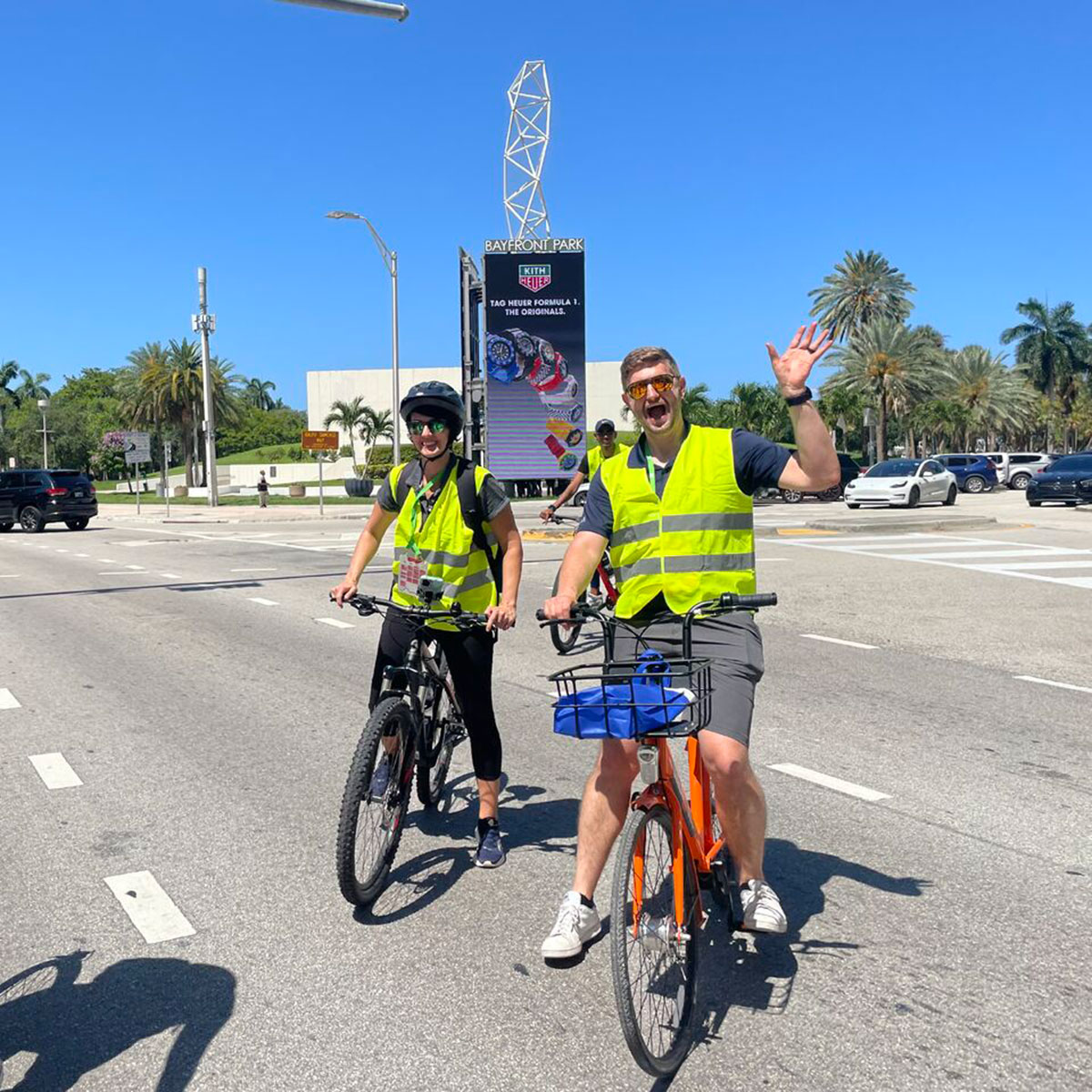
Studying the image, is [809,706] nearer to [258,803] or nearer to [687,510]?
[258,803]

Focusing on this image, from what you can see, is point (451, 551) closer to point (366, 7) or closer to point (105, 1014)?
point (105, 1014)

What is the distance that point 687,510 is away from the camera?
3562mm

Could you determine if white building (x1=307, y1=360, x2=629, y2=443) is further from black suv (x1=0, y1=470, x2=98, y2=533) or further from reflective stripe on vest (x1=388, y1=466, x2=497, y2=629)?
reflective stripe on vest (x1=388, y1=466, x2=497, y2=629)

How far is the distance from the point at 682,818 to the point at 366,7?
10.9m

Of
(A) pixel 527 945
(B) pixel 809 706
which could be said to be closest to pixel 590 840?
(A) pixel 527 945

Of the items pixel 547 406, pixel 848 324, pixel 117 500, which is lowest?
pixel 117 500

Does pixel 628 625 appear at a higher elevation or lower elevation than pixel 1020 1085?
higher

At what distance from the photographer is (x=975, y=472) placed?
46531mm

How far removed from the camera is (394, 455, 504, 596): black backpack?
459cm

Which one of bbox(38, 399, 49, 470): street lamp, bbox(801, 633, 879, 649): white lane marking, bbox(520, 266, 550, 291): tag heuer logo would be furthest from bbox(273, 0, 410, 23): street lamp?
bbox(38, 399, 49, 470): street lamp

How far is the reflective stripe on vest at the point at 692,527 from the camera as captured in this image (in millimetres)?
3562

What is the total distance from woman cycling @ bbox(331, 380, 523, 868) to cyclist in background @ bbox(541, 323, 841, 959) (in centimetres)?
92

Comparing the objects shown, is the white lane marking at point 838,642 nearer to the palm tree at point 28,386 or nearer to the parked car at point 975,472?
the parked car at point 975,472

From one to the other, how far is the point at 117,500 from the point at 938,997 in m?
62.1
